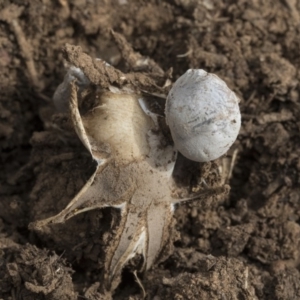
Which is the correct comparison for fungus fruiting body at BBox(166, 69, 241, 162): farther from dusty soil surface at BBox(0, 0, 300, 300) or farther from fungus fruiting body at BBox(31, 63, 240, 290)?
dusty soil surface at BBox(0, 0, 300, 300)

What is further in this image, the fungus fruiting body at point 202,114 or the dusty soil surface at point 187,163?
the dusty soil surface at point 187,163

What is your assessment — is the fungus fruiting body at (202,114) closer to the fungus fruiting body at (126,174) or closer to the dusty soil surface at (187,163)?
the fungus fruiting body at (126,174)

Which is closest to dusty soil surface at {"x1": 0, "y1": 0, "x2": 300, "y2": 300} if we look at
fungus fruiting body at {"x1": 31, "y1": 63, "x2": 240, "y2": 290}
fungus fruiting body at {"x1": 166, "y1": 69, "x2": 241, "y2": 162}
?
fungus fruiting body at {"x1": 31, "y1": 63, "x2": 240, "y2": 290}

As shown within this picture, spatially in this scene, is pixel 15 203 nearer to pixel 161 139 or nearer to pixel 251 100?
pixel 161 139

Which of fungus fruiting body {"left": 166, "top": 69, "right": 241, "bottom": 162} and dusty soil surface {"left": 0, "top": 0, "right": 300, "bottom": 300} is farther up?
fungus fruiting body {"left": 166, "top": 69, "right": 241, "bottom": 162}

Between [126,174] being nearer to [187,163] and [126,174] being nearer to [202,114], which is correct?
[187,163]

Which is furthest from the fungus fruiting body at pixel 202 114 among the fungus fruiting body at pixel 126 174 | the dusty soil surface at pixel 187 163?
the dusty soil surface at pixel 187 163

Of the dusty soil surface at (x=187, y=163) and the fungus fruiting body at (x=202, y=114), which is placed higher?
the fungus fruiting body at (x=202, y=114)

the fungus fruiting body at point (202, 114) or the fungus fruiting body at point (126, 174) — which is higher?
the fungus fruiting body at point (202, 114)

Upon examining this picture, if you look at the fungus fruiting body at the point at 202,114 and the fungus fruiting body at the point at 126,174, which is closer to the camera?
the fungus fruiting body at the point at 202,114

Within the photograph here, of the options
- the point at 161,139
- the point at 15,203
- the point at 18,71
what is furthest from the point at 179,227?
the point at 18,71

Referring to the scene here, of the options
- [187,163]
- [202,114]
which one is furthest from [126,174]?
[202,114]
